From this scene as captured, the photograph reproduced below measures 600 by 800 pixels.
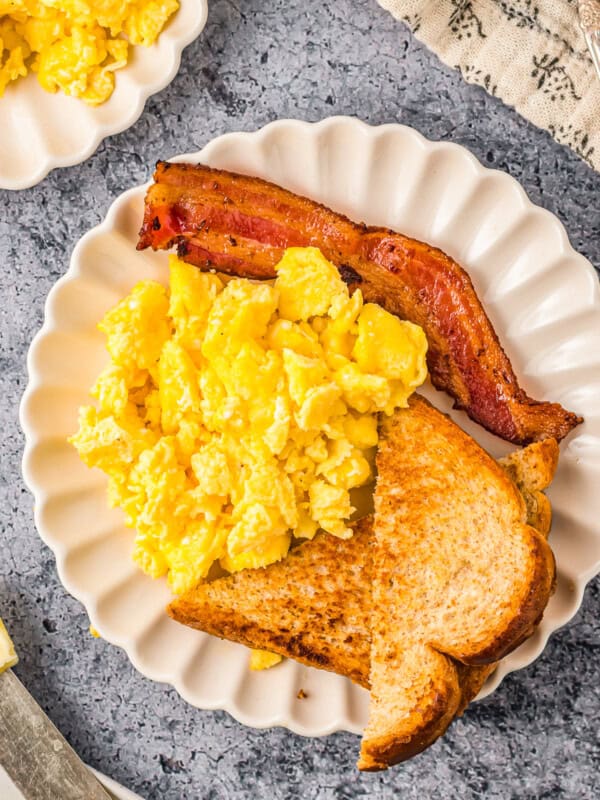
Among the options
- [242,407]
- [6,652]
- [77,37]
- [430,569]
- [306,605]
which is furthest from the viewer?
[6,652]

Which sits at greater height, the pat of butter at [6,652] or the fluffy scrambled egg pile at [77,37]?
the fluffy scrambled egg pile at [77,37]

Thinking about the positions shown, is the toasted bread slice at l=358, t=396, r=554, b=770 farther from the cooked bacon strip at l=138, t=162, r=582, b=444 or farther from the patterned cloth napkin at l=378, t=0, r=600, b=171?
the patterned cloth napkin at l=378, t=0, r=600, b=171

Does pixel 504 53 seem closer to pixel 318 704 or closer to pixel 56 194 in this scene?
pixel 56 194

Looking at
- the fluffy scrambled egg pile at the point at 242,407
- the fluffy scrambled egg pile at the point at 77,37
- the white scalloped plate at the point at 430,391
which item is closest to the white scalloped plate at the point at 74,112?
the fluffy scrambled egg pile at the point at 77,37

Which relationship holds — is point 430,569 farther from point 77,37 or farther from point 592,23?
point 77,37

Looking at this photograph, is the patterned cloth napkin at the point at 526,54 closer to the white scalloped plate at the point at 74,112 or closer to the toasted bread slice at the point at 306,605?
the white scalloped plate at the point at 74,112

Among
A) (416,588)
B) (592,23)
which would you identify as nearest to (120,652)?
(416,588)

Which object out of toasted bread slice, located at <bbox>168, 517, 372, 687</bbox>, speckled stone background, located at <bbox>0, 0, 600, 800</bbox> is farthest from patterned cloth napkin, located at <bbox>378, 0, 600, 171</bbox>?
toasted bread slice, located at <bbox>168, 517, 372, 687</bbox>
